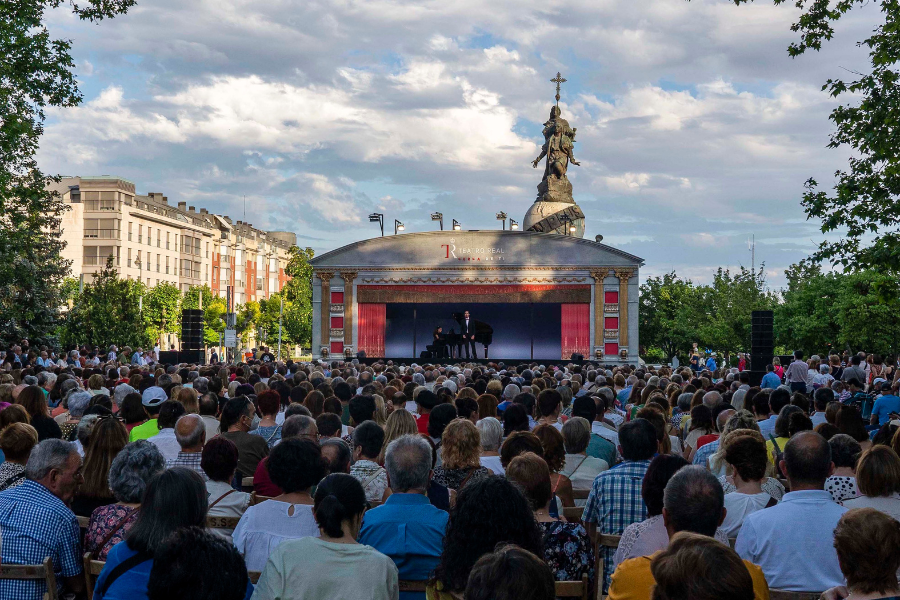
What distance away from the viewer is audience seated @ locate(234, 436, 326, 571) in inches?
181

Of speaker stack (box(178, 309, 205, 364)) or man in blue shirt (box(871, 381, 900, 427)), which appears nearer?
man in blue shirt (box(871, 381, 900, 427))

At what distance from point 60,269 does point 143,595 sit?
37689 millimetres

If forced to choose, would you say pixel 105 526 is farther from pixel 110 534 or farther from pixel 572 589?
pixel 572 589

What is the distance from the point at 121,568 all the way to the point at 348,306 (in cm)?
3784

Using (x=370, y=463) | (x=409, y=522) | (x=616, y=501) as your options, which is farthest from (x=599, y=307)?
(x=409, y=522)

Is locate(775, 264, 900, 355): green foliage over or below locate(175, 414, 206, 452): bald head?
over

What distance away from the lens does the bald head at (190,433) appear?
20.5 feet

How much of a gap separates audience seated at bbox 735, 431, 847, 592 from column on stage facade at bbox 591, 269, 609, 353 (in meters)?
35.7

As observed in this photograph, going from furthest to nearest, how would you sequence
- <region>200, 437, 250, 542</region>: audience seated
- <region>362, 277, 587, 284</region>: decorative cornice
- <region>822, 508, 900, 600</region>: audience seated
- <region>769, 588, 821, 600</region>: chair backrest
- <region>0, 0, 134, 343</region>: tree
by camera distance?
<region>362, 277, 587, 284</region>: decorative cornice
<region>0, 0, 134, 343</region>: tree
<region>200, 437, 250, 542</region>: audience seated
<region>769, 588, 821, 600</region>: chair backrest
<region>822, 508, 900, 600</region>: audience seated

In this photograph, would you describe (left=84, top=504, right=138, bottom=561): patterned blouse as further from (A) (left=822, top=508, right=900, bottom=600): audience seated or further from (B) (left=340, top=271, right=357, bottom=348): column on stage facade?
(B) (left=340, top=271, right=357, bottom=348): column on stage facade

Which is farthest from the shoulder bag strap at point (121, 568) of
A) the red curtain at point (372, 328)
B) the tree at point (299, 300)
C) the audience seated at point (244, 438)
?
the tree at point (299, 300)

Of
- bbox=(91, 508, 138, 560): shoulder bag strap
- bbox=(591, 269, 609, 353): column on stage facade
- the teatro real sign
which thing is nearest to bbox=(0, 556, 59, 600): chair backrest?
bbox=(91, 508, 138, 560): shoulder bag strap

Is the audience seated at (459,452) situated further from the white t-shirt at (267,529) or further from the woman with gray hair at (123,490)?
the woman with gray hair at (123,490)

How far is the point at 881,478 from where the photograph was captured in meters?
5.04
